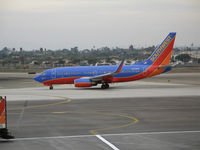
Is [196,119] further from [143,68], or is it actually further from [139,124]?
[143,68]

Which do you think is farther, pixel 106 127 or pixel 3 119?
pixel 106 127

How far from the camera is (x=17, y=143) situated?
1616cm

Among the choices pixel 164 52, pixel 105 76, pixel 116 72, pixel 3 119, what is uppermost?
pixel 164 52

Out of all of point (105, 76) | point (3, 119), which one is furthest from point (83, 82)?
point (3, 119)

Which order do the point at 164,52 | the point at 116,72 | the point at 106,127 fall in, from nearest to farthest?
1. the point at 106,127
2. the point at 116,72
3. the point at 164,52

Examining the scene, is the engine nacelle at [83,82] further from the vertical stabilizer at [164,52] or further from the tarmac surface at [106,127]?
the tarmac surface at [106,127]

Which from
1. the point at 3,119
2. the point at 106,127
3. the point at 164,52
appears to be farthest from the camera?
the point at 164,52

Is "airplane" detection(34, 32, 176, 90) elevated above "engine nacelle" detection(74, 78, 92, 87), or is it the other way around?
"airplane" detection(34, 32, 176, 90)

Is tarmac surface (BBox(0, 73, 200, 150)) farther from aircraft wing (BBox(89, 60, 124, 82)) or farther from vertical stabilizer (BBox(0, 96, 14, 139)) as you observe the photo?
aircraft wing (BBox(89, 60, 124, 82))

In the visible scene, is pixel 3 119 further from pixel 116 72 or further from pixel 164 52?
pixel 164 52

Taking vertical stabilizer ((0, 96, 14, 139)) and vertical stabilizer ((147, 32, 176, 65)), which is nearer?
vertical stabilizer ((0, 96, 14, 139))

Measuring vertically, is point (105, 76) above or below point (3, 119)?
above

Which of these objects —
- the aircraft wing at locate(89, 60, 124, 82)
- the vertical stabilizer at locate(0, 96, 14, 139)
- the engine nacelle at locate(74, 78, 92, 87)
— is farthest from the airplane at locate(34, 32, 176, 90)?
the vertical stabilizer at locate(0, 96, 14, 139)

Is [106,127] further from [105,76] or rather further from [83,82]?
[105,76]
